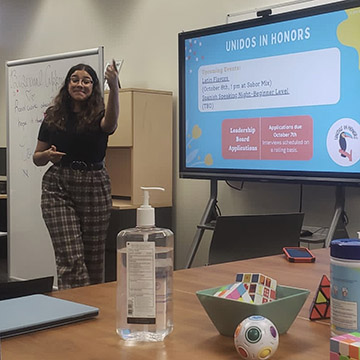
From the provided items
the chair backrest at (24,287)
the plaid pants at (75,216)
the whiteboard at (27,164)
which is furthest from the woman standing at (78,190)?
the chair backrest at (24,287)

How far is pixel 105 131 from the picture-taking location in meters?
2.92

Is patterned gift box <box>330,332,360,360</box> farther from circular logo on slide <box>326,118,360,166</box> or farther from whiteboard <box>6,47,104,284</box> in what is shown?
whiteboard <box>6,47,104,284</box>

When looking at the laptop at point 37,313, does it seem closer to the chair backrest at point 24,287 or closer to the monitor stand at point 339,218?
the chair backrest at point 24,287

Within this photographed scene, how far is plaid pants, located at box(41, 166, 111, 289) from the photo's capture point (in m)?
2.87

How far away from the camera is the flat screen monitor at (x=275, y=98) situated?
2.94 metres

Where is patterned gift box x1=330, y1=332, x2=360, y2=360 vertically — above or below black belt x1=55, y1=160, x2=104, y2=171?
below

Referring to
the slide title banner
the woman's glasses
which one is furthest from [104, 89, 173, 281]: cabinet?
the woman's glasses

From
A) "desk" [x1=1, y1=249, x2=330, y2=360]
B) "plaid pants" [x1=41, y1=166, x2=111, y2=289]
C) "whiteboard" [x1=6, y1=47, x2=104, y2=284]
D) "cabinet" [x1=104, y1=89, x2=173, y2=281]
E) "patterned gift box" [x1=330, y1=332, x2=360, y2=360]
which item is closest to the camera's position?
"patterned gift box" [x1=330, y1=332, x2=360, y2=360]

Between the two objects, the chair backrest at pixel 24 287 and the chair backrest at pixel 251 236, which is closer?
the chair backrest at pixel 24 287

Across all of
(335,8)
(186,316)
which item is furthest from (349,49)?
(186,316)

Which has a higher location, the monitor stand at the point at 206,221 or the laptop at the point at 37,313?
the laptop at the point at 37,313

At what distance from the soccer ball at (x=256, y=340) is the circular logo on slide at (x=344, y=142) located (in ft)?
7.47

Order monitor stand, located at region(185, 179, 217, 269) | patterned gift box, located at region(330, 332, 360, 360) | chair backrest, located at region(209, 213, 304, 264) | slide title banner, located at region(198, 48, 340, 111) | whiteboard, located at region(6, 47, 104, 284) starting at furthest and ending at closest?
whiteboard, located at region(6, 47, 104, 284) → monitor stand, located at region(185, 179, 217, 269) → slide title banner, located at region(198, 48, 340, 111) → chair backrest, located at region(209, 213, 304, 264) → patterned gift box, located at region(330, 332, 360, 360)

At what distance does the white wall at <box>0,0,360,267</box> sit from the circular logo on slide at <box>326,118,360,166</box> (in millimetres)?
463
